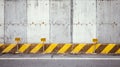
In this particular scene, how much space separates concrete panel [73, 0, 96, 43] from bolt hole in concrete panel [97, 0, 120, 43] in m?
0.25

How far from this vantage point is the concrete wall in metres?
13.0

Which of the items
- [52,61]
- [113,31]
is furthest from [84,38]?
[52,61]

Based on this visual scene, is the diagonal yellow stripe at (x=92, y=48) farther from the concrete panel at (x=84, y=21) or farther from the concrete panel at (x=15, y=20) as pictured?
the concrete panel at (x=15, y=20)

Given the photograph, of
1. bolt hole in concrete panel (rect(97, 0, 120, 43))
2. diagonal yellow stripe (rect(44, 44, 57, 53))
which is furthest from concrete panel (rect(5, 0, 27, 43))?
bolt hole in concrete panel (rect(97, 0, 120, 43))

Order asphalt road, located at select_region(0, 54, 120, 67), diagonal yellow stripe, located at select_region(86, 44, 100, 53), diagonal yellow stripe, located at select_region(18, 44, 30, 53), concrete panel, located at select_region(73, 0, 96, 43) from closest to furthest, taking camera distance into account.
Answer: asphalt road, located at select_region(0, 54, 120, 67) → diagonal yellow stripe, located at select_region(86, 44, 100, 53) → diagonal yellow stripe, located at select_region(18, 44, 30, 53) → concrete panel, located at select_region(73, 0, 96, 43)

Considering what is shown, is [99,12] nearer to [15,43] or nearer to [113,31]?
[113,31]

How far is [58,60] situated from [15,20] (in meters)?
2.96

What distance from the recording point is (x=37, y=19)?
42.8 feet

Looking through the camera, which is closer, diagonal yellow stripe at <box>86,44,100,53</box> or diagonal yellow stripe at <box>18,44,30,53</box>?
diagonal yellow stripe at <box>86,44,100,53</box>

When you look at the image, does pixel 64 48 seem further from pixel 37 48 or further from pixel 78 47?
pixel 37 48

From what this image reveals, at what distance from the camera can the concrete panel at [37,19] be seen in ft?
42.7

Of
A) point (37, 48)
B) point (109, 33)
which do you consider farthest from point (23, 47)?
point (109, 33)

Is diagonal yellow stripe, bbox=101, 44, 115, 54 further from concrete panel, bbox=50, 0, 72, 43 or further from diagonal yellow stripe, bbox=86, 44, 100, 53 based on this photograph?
concrete panel, bbox=50, 0, 72, 43

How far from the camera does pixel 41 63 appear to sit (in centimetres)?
1066
